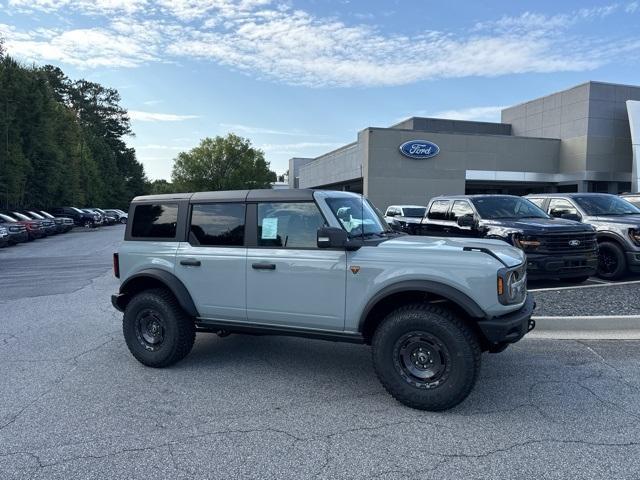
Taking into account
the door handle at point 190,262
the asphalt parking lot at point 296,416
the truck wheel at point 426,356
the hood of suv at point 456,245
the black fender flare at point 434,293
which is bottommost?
the asphalt parking lot at point 296,416

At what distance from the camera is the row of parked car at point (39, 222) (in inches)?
861

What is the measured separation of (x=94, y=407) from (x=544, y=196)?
10.7 m

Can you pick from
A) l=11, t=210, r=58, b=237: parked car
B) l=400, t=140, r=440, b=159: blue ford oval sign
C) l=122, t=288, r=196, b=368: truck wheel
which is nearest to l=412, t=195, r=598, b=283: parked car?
l=122, t=288, r=196, b=368: truck wheel

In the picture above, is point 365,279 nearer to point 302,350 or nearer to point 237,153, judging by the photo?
point 302,350

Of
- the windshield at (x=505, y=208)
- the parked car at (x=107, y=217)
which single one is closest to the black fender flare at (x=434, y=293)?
the windshield at (x=505, y=208)

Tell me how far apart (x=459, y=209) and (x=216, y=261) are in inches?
268

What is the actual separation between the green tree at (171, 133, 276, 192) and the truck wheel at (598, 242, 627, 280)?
66.1 metres

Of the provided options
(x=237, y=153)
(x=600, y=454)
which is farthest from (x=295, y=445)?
(x=237, y=153)

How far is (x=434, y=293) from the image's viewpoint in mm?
3914

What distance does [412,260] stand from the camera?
406cm

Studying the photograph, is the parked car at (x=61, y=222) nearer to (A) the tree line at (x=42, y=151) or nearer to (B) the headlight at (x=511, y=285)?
(A) the tree line at (x=42, y=151)

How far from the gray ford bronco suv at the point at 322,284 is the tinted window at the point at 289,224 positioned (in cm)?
1

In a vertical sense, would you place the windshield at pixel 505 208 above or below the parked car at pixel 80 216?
above

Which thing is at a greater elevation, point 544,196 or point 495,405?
point 544,196
